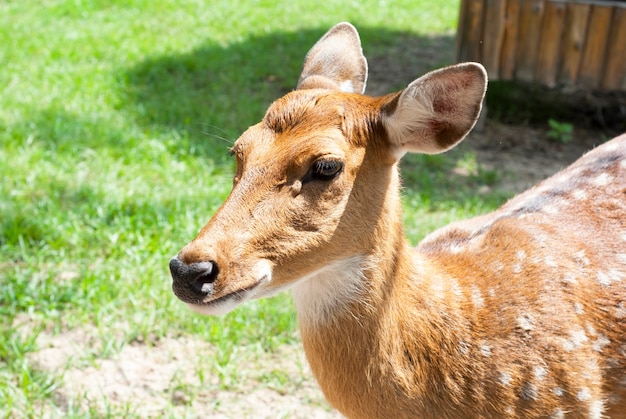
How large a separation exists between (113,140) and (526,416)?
14.9 ft

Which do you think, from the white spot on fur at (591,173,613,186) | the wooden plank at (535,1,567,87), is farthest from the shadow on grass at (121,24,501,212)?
the white spot on fur at (591,173,613,186)

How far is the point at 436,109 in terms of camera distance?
8.07 feet

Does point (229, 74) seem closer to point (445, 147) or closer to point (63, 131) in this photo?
point (63, 131)

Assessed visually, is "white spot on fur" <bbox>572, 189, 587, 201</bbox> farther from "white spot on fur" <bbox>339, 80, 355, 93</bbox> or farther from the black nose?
the black nose

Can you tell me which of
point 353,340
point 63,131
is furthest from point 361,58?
point 63,131

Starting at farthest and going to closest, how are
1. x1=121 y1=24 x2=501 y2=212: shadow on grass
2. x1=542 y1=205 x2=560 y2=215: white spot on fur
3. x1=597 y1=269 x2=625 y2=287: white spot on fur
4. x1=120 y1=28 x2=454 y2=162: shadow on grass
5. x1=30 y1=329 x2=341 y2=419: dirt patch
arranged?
x1=120 y1=28 x2=454 y2=162: shadow on grass
x1=121 y1=24 x2=501 y2=212: shadow on grass
x1=30 y1=329 x2=341 y2=419: dirt patch
x1=542 y1=205 x2=560 y2=215: white spot on fur
x1=597 y1=269 x2=625 y2=287: white spot on fur

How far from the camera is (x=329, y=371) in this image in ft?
8.66

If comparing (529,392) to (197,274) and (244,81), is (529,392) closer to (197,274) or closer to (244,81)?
(197,274)

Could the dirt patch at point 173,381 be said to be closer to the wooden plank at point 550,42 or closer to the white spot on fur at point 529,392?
the white spot on fur at point 529,392

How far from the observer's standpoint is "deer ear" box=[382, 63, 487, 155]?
2398 mm

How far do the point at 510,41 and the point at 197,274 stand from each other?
563 centimetres

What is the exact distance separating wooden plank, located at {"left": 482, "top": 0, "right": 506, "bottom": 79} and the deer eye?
508 centimetres

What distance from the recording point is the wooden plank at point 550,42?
274 inches

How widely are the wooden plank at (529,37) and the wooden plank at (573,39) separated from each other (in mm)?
239
